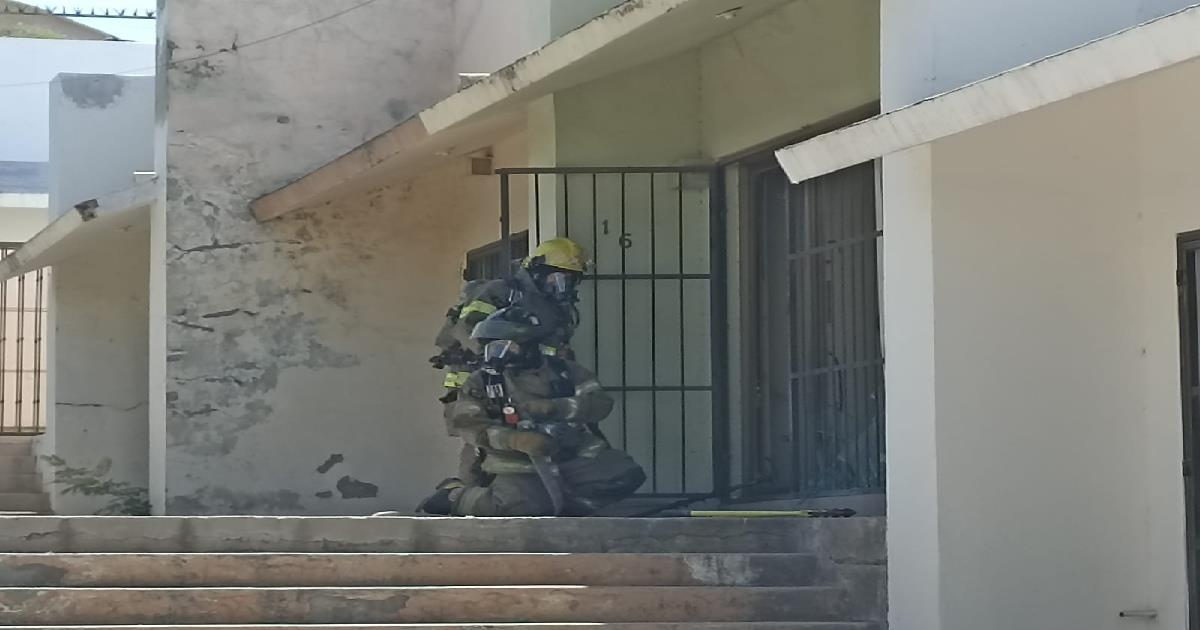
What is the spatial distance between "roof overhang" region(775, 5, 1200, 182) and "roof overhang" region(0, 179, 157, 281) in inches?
243

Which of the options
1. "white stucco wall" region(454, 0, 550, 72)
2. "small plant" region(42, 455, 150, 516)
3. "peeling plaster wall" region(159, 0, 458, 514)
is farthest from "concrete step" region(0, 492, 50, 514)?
"white stucco wall" region(454, 0, 550, 72)

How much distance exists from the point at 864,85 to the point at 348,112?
437 cm

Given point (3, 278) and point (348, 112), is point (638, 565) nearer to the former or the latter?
point (348, 112)

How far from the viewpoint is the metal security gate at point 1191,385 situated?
20.9 ft

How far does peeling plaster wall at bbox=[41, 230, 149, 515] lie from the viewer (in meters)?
12.7

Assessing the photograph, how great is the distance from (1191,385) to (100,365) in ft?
28.6

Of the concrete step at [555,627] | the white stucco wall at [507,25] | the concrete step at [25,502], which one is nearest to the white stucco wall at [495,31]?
the white stucco wall at [507,25]

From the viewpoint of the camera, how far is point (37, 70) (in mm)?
17359

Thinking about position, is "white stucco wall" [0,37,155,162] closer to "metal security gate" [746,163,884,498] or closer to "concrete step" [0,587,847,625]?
"metal security gate" [746,163,884,498]

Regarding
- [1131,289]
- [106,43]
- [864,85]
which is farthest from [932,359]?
[106,43]

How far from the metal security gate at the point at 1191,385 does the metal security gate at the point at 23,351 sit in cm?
1101

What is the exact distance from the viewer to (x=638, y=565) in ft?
22.7

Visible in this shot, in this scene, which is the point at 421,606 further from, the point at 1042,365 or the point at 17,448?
the point at 17,448

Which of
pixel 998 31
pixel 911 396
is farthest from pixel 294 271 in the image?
pixel 998 31
